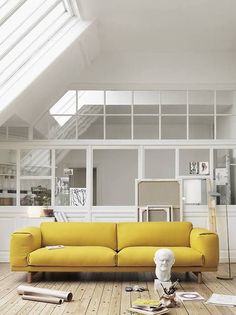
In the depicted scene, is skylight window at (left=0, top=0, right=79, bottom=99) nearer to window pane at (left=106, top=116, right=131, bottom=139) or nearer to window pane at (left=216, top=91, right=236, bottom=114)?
window pane at (left=106, top=116, right=131, bottom=139)

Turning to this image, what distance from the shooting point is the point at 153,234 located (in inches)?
283

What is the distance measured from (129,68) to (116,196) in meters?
2.19

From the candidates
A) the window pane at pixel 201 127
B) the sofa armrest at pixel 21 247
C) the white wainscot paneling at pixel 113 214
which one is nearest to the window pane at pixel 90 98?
the window pane at pixel 201 127

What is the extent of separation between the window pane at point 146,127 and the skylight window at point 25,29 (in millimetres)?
2464

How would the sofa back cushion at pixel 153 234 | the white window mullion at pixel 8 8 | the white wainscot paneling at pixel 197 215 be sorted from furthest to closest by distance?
the white wainscot paneling at pixel 197 215
the sofa back cushion at pixel 153 234
the white window mullion at pixel 8 8

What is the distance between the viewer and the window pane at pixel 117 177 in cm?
886

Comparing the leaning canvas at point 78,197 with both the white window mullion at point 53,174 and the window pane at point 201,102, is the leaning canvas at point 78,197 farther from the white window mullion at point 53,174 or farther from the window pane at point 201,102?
the window pane at point 201,102

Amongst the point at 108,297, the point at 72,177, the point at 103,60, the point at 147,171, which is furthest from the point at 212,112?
the point at 108,297

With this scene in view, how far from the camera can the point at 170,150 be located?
29.3 feet

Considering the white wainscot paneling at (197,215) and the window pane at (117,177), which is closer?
the white wainscot paneling at (197,215)

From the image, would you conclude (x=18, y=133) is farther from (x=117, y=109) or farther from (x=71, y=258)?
(x=71, y=258)

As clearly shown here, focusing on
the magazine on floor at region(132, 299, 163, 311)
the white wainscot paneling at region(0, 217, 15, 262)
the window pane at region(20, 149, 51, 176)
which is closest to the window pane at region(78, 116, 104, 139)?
the window pane at region(20, 149, 51, 176)

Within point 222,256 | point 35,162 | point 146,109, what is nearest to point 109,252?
Result: point 222,256

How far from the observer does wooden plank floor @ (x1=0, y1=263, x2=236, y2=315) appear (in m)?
5.08
